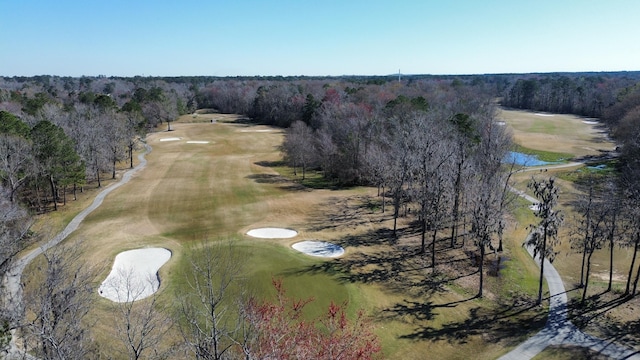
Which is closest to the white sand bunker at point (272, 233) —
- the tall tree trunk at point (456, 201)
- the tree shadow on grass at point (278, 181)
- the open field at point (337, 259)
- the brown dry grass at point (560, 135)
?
the open field at point (337, 259)

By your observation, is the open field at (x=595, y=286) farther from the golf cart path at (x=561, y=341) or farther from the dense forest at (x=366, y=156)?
the dense forest at (x=366, y=156)

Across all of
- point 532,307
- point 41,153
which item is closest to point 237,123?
point 41,153

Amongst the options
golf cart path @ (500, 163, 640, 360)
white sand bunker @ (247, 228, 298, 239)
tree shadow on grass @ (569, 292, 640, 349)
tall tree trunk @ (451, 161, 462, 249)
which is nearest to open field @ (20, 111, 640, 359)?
golf cart path @ (500, 163, 640, 360)

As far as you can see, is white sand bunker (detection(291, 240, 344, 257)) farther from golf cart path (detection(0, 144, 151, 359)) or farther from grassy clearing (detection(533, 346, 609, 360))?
golf cart path (detection(0, 144, 151, 359))

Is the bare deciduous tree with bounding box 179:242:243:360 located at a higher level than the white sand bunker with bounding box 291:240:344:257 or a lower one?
higher

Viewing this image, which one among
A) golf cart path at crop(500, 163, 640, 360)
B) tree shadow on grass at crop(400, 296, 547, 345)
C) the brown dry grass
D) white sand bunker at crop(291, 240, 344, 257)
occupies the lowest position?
tree shadow on grass at crop(400, 296, 547, 345)

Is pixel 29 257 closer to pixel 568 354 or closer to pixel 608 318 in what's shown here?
pixel 568 354

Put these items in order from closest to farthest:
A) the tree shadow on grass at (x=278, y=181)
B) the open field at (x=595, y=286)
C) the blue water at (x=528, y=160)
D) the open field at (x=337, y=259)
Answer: the open field at (x=595, y=286), the open field at (x=337, y=259), the tree shadow on grass at (x=278, y=181), the blue water at (x=528, y=160)
